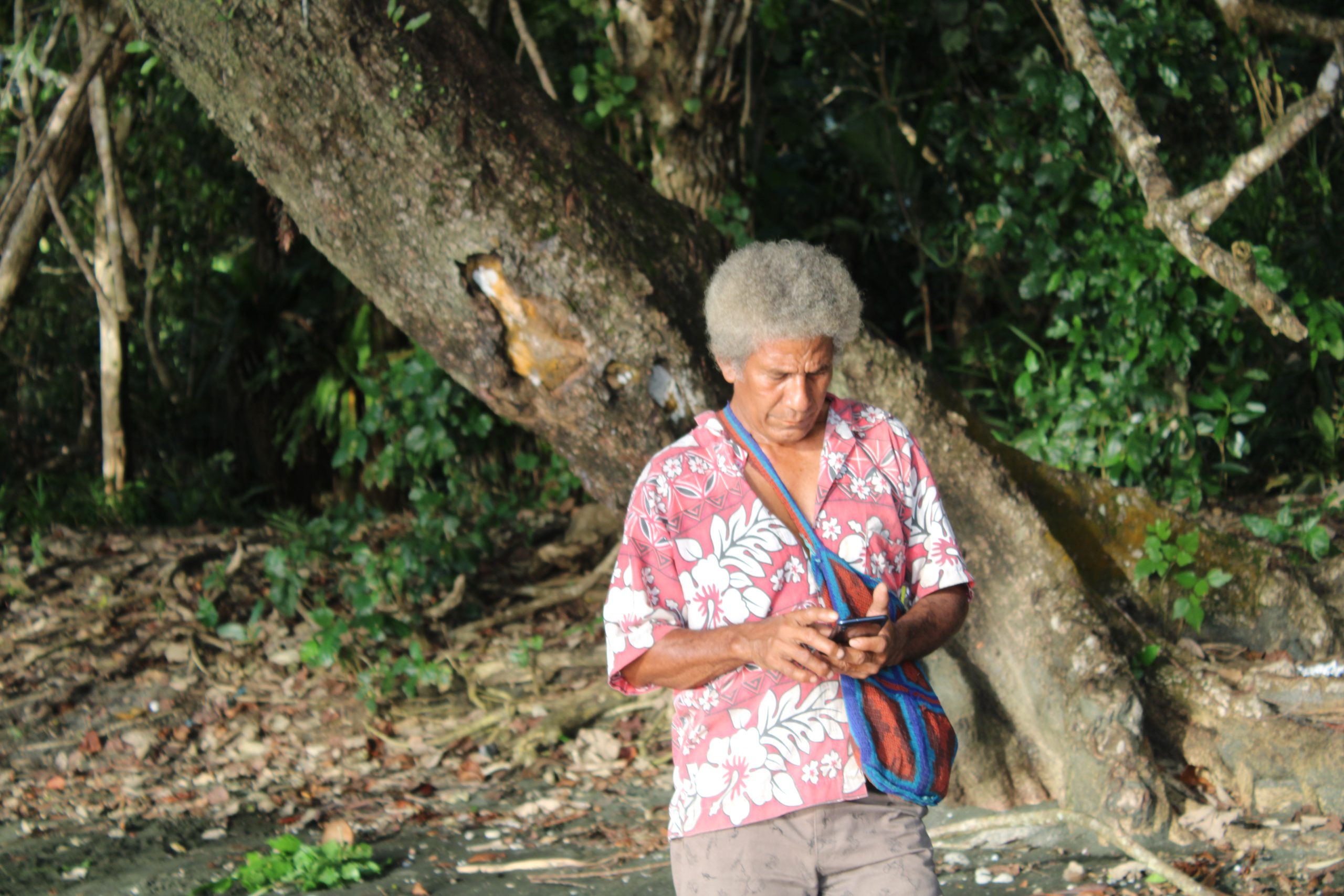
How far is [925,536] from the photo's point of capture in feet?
7.31

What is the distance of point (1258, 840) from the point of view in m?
3.29

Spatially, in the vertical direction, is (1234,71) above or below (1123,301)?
above

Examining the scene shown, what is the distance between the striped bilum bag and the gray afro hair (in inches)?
9.6

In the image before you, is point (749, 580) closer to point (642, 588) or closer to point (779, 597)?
point (779, 597)

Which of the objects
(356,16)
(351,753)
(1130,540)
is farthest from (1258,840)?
(356,16)

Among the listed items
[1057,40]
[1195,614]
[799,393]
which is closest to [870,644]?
[799,393]

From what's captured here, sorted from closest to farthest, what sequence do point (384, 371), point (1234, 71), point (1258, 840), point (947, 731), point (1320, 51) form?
point (947, 731), point (1258, 840), point (1234, 71), point (1320, 51), point (384, 371)

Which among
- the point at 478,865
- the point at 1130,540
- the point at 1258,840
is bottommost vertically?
the point at 1258,840

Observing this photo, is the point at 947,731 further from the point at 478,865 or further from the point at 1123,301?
the point at 1123,301

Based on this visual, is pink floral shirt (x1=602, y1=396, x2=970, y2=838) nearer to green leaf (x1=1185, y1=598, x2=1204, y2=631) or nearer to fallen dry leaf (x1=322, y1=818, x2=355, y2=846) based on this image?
fallen dry leaf (x1=322, y1=818, x2=355, y2=846)

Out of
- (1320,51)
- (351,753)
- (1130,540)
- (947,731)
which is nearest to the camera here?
(947,731)

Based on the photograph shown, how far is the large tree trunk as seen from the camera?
343cm

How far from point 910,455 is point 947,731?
0.52 meters

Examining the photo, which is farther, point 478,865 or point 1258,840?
point 478,865
